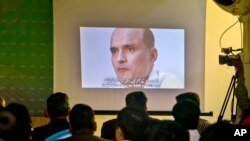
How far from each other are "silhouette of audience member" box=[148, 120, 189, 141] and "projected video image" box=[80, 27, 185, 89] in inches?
171

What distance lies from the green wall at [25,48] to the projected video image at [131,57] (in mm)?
564

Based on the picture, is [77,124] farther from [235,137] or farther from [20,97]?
[20,97]

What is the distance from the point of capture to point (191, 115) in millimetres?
2758

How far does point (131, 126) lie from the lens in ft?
8.08

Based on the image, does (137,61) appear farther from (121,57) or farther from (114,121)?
(114,121)

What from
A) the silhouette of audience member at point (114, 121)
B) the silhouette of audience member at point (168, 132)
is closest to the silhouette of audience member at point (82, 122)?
the silhouette of audience member at point (168, 132)

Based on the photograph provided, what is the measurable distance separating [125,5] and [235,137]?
4.62 metres

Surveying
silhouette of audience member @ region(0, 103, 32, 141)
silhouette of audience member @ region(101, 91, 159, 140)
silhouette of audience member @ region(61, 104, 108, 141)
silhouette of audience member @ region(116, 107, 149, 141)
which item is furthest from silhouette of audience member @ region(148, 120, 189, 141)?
silhouette of audience member @ region(101, 91, 159, 140)

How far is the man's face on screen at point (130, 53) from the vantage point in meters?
6.15

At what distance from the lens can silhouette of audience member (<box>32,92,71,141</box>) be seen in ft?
9.64

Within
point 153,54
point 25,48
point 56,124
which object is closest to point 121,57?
point 153,54

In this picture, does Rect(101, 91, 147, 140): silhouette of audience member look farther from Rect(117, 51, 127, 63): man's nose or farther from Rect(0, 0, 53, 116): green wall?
Rect(0, 0, 53, 116): green wall

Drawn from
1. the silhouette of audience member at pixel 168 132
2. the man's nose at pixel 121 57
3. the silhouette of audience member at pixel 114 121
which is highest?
the man's nose at pixel 121 57

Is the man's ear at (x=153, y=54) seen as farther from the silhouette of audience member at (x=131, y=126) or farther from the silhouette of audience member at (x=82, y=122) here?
the silhouette of audience member at (x=131, y=126)
